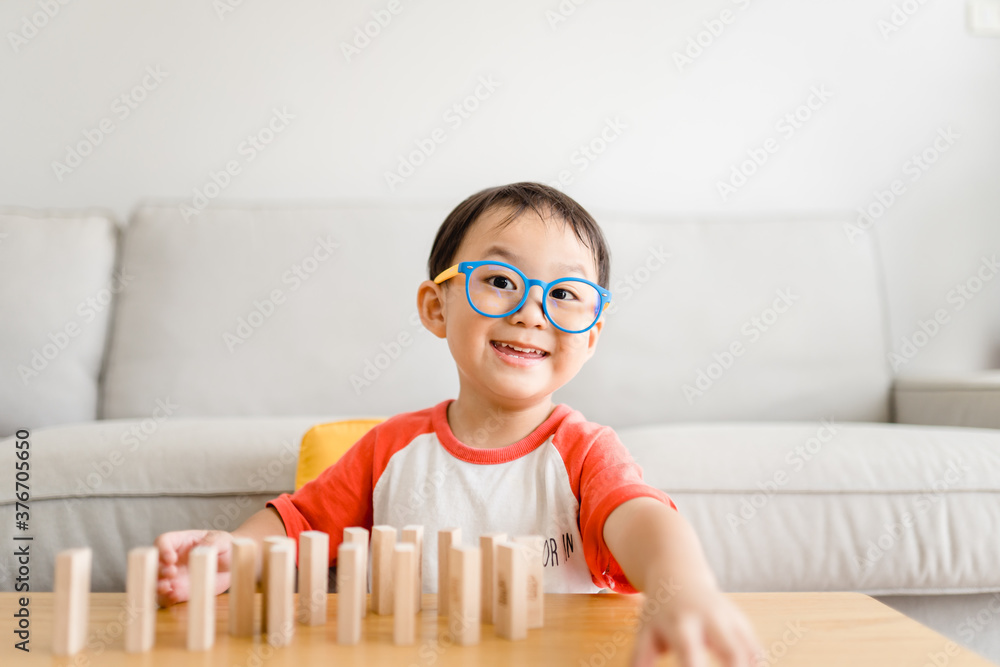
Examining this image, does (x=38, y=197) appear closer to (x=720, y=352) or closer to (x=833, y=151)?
(x=720, y=352)

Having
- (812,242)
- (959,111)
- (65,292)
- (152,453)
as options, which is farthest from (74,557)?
(959,111)

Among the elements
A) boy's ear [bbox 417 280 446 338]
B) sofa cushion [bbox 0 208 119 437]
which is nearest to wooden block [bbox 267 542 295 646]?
boy's ear [bbox 417 280 446 338]

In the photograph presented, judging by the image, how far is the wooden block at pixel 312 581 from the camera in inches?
22.5

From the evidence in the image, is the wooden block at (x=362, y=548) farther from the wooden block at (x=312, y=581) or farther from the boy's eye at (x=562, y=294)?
the boy's eye at (x=562, y=294)

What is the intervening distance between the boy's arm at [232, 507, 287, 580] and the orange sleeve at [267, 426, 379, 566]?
1 centimetres

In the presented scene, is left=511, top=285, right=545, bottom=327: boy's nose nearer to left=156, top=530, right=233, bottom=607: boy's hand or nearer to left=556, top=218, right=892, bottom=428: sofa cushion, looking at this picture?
left=156, top=530, right=233, bottom=607: boy's hand

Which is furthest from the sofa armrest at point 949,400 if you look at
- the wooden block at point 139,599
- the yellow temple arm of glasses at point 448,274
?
the wooden block at point 139,599

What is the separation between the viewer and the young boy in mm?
843

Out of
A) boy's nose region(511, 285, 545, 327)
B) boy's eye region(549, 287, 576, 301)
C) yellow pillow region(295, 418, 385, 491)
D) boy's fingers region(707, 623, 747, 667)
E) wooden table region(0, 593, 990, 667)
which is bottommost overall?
wooden table region(0, 593, 990, 667)

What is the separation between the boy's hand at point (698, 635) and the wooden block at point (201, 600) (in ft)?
0.96

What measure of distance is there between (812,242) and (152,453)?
5.46 ft

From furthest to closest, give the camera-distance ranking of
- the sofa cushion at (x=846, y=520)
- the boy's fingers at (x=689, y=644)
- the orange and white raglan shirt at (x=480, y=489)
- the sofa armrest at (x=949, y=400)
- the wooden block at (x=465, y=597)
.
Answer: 1. the sofa armrest at (x=949, y=400)
2. the sofa cushion at (x=846, y=520)
3. the orange and white raglan shirt at (x=480, y=489)
4. the wooden block at (x=465, y=597)
5. the boy's fingers at (x=689, y=644)

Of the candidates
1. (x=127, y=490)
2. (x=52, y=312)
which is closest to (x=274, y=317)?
(x=52, y=312)

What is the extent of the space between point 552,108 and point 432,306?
4.75ft
